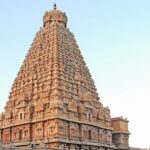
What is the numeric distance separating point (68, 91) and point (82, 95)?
332 centimetres

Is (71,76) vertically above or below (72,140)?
above

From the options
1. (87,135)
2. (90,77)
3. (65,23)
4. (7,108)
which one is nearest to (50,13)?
(65,23)

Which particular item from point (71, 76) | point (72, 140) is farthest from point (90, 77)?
point (72, 140)

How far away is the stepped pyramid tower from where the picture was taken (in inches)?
2181

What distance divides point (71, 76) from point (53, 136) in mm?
13539

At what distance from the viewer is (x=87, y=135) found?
59.4 metres

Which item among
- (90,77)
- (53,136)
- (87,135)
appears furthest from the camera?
(90,77)

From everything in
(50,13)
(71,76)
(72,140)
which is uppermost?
(50,13)

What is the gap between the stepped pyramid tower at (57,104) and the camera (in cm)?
5541

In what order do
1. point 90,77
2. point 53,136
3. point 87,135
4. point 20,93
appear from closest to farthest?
1. point 53,136
2. point 87,135
3. point 20,93
4. point 90,77

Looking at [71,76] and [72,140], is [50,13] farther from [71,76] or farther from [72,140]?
[72,140]

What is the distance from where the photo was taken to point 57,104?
5459 centimetres

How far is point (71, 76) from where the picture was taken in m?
62.8

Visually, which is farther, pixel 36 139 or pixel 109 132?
pixel 109 132
